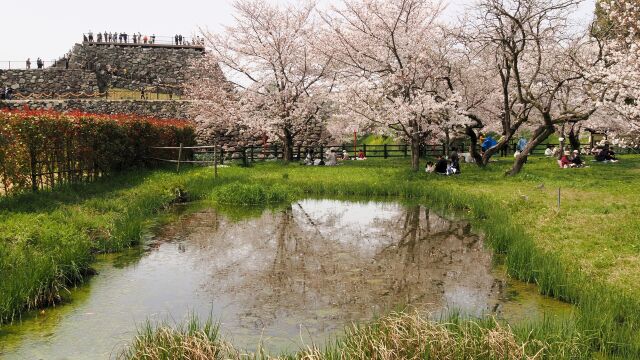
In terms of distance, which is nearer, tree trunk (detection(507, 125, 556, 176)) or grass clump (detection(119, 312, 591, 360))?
grass clump (detection(119, 312, 591, 360))

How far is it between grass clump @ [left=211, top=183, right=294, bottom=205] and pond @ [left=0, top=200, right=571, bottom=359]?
11.8ft

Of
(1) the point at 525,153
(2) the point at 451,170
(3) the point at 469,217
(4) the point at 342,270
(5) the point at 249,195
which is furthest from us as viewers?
(2) the point at 451,170

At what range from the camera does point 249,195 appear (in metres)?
16.3

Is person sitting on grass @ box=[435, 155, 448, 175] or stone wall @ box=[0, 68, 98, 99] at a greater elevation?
stone wall @ box=[0, 68, 98, 99]

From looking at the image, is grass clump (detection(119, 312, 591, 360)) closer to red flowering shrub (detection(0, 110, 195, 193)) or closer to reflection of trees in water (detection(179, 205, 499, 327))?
reflection of trees in water (detection(179, 205, 499, 327))

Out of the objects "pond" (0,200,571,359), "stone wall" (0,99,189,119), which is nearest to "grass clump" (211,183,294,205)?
"pond" (0,200,571,359)

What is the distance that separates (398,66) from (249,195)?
9.58 m

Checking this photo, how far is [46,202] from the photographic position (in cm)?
1165

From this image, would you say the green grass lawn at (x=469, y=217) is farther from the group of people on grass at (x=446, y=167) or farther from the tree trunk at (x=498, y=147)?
the tree trunk at (x=498, y=147)

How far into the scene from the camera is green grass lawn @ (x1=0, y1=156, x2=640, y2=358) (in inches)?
260

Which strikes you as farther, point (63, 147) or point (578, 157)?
point (578, 157)

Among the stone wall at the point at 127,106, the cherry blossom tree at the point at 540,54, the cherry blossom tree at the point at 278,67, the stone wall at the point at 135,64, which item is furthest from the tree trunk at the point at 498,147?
the stone wall at the point at 135,64

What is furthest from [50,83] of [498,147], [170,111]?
[498,147]

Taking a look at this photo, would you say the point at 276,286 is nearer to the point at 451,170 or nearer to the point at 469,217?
the point at 469,217
